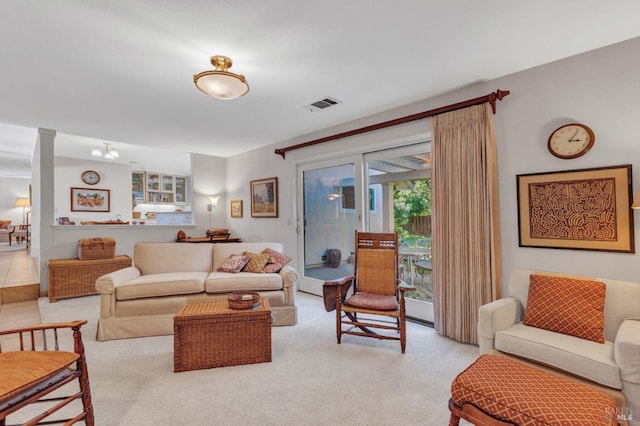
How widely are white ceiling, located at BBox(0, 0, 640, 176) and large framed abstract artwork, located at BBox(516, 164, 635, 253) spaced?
1012 millimetres

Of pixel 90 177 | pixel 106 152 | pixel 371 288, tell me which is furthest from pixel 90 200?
pixel 371 288

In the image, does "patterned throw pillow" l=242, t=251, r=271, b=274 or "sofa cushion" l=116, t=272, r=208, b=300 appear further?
"patterned throw pillow" l=242, t=251, r=271, b=274

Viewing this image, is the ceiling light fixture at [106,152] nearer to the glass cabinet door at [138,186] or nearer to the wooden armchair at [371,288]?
the glass cabinet door at [138,186]

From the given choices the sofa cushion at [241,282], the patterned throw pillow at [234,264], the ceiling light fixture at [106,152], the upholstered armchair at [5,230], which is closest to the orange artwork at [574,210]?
the sofa cushion at [241,282]

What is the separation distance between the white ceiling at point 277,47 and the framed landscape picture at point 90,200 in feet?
12.4

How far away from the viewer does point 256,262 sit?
143 inches

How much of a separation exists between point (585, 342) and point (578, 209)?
1058mm

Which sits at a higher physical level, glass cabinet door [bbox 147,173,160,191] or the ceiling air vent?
the ceiling air vent

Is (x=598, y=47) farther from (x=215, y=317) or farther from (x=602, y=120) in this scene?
(x=215, y=317)

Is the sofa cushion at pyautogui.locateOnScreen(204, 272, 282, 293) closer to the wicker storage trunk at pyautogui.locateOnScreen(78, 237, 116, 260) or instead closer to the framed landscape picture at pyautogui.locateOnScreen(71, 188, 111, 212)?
the wicker storage trunk at pyautogui.locateOnScreen(78, 237, 116, 260)

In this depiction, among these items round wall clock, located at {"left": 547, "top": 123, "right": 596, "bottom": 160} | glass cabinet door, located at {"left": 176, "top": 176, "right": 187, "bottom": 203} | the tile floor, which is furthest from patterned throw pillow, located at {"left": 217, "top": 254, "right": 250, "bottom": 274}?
glass cabinet door, located at {"left": 176, "top": 176, "right": 187, "bottom": 203}

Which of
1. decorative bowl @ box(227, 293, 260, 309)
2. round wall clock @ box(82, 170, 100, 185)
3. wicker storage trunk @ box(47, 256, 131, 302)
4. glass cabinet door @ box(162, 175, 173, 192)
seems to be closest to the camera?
decorative bowl @ box(227, 293, 260, 309)

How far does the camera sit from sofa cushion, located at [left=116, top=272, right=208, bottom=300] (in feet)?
9.80

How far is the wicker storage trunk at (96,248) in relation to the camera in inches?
176
